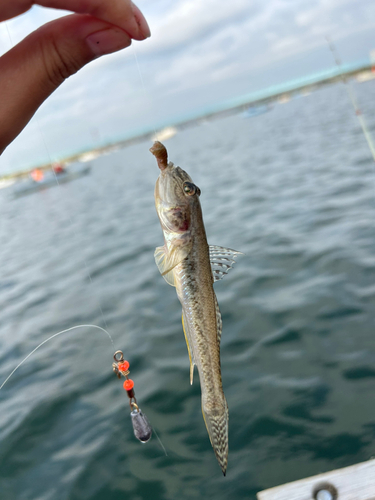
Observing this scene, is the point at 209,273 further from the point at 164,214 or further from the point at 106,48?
the point at 106,48


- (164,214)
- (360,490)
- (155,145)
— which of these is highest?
(155,145)

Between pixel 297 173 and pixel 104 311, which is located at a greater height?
pixel 104 311

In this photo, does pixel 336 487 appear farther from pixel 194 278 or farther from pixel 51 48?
pixel 51 48

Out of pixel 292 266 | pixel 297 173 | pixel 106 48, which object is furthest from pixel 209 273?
pixel 297 173

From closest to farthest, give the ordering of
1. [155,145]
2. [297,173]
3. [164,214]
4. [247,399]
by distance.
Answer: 1. [155,145]
2. [164,214]
3. [247,399]
4. [297,173]

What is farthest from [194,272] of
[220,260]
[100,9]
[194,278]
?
[100,9]

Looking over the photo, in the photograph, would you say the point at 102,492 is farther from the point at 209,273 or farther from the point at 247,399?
the point at 209,273

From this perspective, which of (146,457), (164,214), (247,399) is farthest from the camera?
(247,399)

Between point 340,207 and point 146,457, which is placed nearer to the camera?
point 146,457
